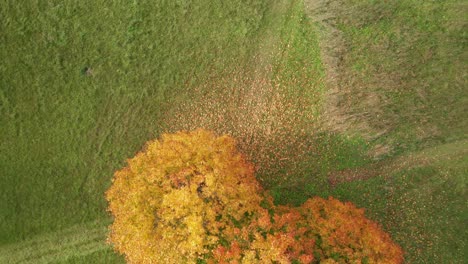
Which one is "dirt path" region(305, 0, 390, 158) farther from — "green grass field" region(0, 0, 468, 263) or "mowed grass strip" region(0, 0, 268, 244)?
"mowed grass strip" region(0, 0, 268, 244)

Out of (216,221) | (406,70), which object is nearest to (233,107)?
(216,221)

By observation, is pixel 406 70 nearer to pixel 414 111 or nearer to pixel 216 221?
pixel 414 111

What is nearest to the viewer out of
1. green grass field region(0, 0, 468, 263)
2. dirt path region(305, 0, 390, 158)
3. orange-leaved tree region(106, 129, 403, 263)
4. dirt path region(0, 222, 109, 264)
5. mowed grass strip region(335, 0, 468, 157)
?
orange-leaved tree region(106, 129, 403, 263)

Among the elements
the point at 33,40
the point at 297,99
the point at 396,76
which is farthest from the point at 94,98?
the point at 396,76

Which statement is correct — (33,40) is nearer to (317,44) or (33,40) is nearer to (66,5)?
(66,5)

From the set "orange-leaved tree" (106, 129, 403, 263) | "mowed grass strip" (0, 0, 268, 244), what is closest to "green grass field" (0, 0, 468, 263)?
"mowed grass strip" (0, 0, 268, 244)

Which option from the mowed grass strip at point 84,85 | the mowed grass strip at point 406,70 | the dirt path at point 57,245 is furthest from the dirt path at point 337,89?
the dirt path at point 57,245
